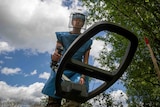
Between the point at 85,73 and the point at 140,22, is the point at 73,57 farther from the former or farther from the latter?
the point at 140,22

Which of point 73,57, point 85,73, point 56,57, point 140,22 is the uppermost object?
point 140,22

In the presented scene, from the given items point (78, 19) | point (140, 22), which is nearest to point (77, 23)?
point (78, 19)

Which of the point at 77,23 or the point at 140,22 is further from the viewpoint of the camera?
the point at 140,22

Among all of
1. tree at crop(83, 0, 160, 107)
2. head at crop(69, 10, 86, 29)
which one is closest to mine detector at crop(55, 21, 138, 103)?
head at crop(69, 10, 86, 29)

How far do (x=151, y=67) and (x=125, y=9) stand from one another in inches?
161

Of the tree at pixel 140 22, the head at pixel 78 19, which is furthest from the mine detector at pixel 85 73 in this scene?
the tree at pixel 140 22

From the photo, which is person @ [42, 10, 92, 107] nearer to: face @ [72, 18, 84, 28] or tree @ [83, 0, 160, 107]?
face @ [72, 18, 84, 28]

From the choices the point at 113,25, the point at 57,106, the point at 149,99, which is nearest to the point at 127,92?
the point at 149,99

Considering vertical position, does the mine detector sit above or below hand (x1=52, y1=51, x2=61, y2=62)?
below

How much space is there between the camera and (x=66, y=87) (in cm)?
253

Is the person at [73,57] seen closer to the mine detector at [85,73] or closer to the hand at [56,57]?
the hand at [56,57]

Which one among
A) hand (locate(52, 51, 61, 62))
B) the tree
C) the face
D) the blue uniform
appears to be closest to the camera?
the face

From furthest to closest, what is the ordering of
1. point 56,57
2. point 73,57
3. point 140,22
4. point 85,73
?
1. point 140,22
2. point 73,57
3. point 56,57
4. point 85,73

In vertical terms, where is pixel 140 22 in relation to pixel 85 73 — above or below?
above
